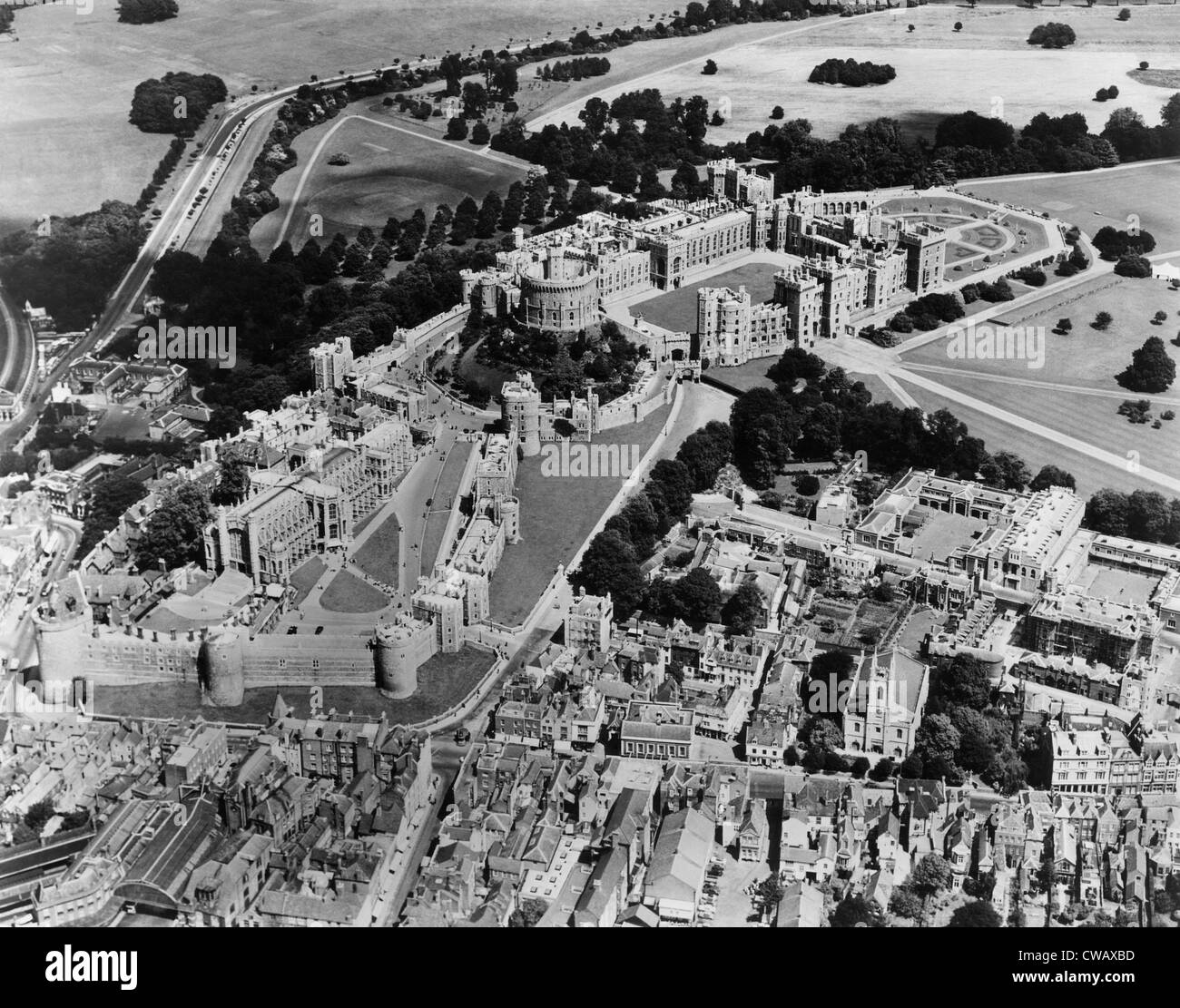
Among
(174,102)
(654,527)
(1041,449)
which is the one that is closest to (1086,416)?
(1041,449)

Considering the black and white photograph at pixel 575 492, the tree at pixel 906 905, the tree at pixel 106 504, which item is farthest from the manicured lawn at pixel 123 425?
the tree at pixel 906 905

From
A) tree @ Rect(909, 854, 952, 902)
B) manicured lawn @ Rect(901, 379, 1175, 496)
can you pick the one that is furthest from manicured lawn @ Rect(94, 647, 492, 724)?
manicured lawn @ Rect(901, 379, 1175, 496)

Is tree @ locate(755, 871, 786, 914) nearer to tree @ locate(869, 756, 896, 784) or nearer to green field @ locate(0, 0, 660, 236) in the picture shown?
tree @ locate(869, 756, 896, 784)
